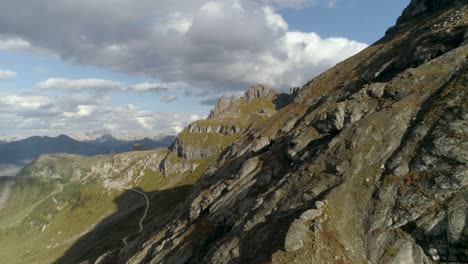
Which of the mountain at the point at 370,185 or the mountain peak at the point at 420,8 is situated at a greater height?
the mountain peak at the point at 420,8

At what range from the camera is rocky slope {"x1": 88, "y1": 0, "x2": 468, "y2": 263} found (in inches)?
1179

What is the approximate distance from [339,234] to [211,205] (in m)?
29.8

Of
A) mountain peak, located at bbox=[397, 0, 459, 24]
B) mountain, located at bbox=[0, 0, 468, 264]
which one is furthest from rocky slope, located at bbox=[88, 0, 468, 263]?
mountain peak, located at bbox=[397, 0, 459, 24]

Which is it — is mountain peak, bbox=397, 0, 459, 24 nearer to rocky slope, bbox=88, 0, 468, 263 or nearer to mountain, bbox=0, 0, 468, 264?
rocky slope, bbox=88, 0, 468, 263

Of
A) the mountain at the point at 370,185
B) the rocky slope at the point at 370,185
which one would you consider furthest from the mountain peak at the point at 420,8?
the mountain at the point at 370,185

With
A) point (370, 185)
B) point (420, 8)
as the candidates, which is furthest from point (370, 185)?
point (420, 8)

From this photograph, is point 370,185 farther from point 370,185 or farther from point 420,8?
point 420,8

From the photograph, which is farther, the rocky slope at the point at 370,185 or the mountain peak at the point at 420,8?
the mountain peak at the point at 420,8

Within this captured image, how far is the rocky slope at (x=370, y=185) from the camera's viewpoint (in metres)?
30.0

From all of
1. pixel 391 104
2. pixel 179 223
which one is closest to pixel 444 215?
pixel 391 104

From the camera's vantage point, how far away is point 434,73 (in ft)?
138

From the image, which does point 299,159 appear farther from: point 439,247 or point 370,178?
point 439,247

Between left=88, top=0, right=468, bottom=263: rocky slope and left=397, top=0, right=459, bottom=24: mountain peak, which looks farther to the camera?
left=397, top=0, right=459, bottom=24: mountain peak

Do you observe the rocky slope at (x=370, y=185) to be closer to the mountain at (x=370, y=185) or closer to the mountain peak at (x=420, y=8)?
the mountain at (x=370, y=185)
